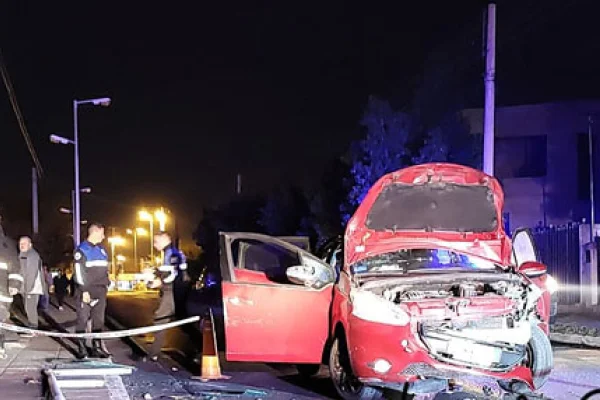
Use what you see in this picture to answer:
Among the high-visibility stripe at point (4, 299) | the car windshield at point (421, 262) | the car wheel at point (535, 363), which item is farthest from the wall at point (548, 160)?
the car wheel at point (535, 363)

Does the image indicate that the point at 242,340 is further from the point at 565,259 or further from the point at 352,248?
A: the point at 565,259

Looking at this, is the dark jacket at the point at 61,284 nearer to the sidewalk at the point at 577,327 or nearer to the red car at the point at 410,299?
the sidewalk at the point at 577,327

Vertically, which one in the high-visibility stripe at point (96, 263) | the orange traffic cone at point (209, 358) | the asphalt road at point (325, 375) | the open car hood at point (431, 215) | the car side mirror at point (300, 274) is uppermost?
the open car hood at point (431, 215)

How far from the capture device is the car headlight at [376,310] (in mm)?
7934

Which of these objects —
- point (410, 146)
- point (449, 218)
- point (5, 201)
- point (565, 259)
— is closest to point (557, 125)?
point (410, 146)

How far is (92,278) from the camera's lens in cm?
1137

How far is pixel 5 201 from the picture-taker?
A: 262ft

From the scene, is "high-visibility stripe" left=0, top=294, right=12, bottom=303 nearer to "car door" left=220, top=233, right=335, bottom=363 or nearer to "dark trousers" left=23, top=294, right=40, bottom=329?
"dark trousers" left=23, top=294, right=40, bottom=329

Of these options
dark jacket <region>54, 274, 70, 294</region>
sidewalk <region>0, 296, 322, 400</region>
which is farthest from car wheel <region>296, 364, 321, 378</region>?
dark jacket <region>54, 274, 70, 294</region>

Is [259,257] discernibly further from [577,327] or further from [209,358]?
[577,327]

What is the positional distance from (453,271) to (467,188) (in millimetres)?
957

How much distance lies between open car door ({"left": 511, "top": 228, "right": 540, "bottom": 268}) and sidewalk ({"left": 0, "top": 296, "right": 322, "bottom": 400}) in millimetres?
2985

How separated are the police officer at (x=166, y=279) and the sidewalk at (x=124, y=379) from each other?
551 millimetres

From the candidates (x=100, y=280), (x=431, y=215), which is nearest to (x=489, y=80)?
(x=431, y=215)
